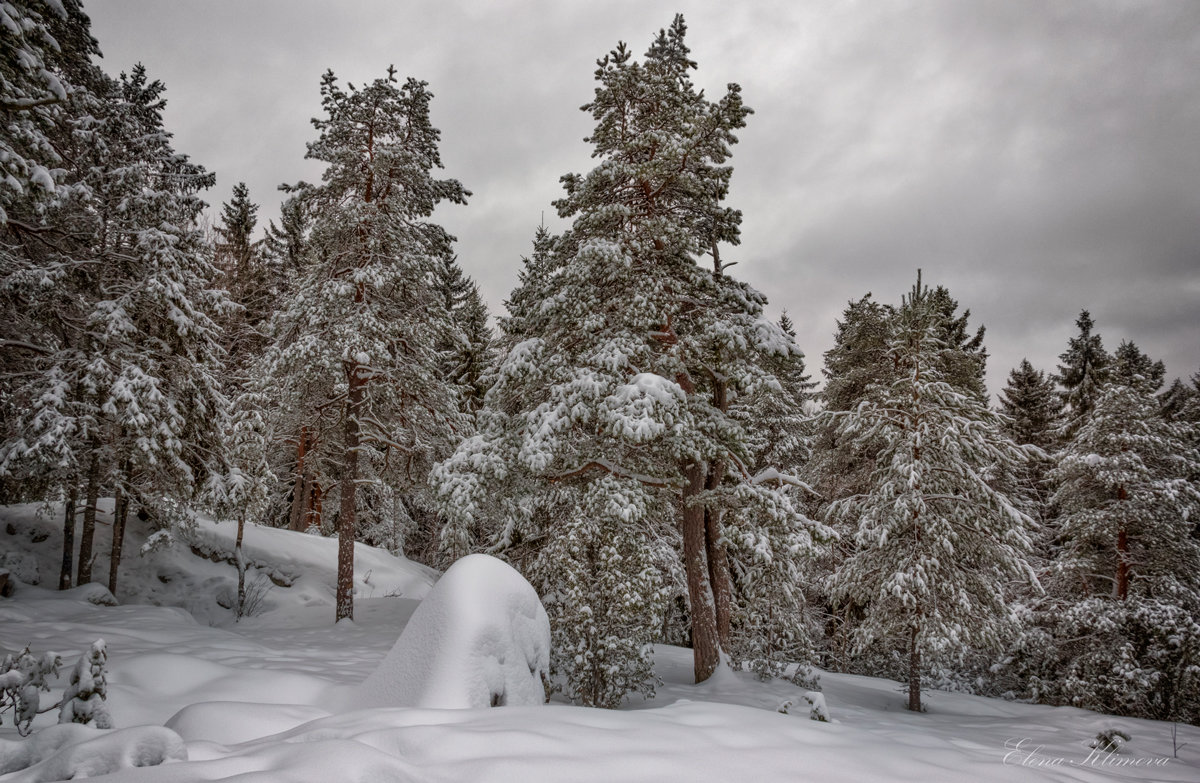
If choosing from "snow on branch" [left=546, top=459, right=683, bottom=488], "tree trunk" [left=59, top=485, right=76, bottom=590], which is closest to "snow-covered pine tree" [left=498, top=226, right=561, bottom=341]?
"snow on branch" [left=546, top=459, right=683, bottom=488]

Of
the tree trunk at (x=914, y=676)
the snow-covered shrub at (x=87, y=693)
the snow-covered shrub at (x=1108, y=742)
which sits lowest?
the tree trunk at (x=914, y=676)

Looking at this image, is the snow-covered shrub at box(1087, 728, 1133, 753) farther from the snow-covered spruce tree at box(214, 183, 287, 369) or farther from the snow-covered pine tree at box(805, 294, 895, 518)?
the snow-covered spruce tree at box(214, 183, 287, 369)

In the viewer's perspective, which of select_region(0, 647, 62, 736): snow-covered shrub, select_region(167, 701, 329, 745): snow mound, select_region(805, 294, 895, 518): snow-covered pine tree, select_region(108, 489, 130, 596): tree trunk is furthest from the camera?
select_region(805, 294, 895, 518): snow-covered pine tree

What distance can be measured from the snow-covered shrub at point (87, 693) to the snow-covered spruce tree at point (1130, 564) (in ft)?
56.4

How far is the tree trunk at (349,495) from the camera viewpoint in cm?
1280

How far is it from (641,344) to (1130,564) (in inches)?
539

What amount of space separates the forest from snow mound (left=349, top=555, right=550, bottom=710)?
312 cm

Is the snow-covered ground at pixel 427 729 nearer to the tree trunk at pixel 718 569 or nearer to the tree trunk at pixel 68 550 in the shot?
the tree trunk at pixel 68 550

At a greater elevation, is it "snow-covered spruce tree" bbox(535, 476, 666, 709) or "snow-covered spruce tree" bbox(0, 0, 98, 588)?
"snow-covered spruce tree" bbox(0, 0, 98, 588)

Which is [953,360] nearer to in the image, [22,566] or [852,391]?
[852,391]

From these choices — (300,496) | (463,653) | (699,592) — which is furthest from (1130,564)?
(300,496)

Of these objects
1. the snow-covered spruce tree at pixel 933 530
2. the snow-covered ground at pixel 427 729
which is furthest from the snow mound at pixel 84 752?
the snow-covered spruce tree at pixel 933 530

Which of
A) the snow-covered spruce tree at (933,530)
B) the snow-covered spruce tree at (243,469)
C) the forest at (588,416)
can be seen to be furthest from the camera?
the snow-covered spruce tree at (243,469)

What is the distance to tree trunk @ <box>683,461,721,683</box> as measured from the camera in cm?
1033
